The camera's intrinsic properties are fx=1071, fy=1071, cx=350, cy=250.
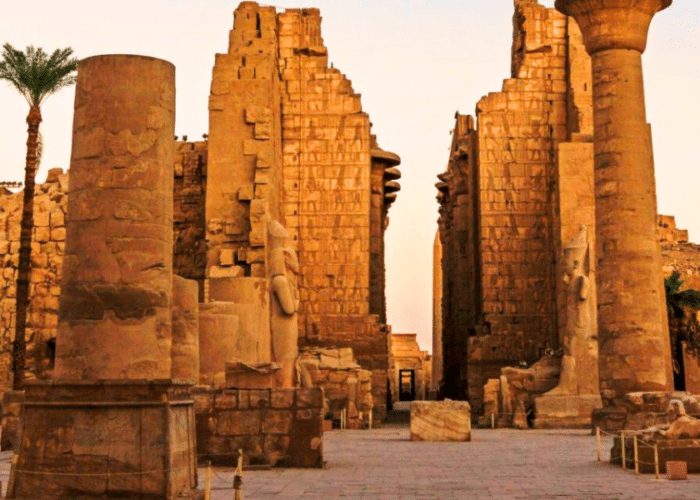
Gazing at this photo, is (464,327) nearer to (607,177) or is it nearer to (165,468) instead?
(607,177)

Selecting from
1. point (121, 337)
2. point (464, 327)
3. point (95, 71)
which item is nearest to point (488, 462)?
point (121, 337)

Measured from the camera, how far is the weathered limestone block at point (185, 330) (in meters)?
13.8

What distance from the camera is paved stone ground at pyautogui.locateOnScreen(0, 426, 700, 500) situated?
9.56 metres

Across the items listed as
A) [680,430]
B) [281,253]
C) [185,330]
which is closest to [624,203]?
[281,253]

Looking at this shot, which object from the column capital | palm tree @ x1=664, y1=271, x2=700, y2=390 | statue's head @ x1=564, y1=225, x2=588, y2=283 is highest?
the column capital

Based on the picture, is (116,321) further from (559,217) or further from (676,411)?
(559,217)

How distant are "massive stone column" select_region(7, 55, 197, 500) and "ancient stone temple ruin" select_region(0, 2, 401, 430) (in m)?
14.0

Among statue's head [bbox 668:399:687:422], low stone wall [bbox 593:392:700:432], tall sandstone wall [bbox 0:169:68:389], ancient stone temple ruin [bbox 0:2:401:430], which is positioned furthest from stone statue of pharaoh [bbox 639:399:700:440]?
tall sandstone wall [bbox 0:169:68:389]

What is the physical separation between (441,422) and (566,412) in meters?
5.43

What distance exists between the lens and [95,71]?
31.5 feet

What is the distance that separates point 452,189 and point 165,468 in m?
25.2

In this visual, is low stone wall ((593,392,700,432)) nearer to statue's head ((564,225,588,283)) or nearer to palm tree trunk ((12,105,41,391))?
statue's head ((564,225,588,283))

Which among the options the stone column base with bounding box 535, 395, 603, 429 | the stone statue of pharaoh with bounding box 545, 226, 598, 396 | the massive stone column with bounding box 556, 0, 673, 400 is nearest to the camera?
the massive stone column with bounding box 556, 0, 673, 400

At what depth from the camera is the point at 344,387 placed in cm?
2444
